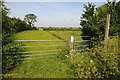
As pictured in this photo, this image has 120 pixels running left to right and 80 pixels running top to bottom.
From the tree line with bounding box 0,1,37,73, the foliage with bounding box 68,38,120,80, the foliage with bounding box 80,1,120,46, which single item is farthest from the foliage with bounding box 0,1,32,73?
the foliage with bounding box 80,1,120,46

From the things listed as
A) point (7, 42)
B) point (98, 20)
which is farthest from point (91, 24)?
point (7, 42)

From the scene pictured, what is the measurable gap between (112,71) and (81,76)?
3.44 ft

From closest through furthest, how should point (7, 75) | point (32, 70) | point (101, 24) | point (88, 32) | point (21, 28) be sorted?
point (7, 75)
point (32, 70)
point (101, 24)
point (88, 32)
point (21, 28)

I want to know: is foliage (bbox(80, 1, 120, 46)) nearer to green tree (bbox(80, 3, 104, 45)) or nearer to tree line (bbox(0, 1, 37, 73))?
green tree (bbox(80, 3, 104, 45))

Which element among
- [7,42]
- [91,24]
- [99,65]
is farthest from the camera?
[91,24]

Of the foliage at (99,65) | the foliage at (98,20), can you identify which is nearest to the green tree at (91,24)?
the foliage at (98,20)

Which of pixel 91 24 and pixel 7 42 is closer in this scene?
pixel 7 42

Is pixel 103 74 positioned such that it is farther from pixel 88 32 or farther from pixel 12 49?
pixel 88 32

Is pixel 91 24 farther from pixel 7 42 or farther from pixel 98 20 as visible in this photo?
pixel 7 42

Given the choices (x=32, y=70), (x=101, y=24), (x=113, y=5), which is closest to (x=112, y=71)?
(x=32, y=70)

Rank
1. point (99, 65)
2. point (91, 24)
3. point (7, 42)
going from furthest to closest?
1. point (91, 24)
2. point (7, 42)
3. point (99, 65)

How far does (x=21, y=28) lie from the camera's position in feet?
122

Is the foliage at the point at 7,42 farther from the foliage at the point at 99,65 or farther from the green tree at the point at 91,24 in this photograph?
the green tree at the point at 91,24

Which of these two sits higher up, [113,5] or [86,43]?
[113,5]
